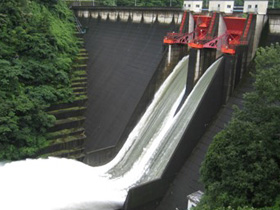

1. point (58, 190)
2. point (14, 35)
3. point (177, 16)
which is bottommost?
point (58, 190)

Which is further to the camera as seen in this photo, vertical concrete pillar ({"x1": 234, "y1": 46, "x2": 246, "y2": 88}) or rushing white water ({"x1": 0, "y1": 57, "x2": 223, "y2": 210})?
vertical concrete pillar ({"x1": 234, "y1": 46, "x2": 246, "y2": 88})

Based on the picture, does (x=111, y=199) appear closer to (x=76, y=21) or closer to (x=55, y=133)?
(x=55, y=133)

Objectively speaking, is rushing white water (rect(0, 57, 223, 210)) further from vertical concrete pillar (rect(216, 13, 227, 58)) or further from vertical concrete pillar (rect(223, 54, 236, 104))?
vertical concrete pillar (rect(216, 13, 227, 58))

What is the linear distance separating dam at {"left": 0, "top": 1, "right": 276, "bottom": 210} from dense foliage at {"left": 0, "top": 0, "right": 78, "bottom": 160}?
1473mm

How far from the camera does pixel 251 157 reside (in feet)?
24.7

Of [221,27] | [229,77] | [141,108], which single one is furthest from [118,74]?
[229,77]

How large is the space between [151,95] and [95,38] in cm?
905

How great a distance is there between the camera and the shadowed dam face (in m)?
16.3

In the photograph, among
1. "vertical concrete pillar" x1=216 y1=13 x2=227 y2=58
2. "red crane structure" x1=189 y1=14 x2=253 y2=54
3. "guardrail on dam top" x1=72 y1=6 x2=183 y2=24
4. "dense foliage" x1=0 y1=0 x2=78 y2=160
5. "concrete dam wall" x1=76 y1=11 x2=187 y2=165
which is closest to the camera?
"red crane structure" x1=189 y1=14 x2=253 y2=54

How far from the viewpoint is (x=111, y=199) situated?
11594 mm

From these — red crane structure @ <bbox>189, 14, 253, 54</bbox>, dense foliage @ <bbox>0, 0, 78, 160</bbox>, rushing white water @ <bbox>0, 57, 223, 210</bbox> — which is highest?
red crane structure @ <bbox>189, 14, 253, 54</bbox>

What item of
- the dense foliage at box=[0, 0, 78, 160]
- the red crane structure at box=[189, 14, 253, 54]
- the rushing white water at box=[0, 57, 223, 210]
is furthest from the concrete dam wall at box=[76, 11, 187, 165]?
the red crane structure at box=[189, 14, 253, 54]

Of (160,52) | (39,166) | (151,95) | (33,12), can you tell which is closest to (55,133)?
(39,166)

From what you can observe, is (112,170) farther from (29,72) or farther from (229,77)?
(29,72)
